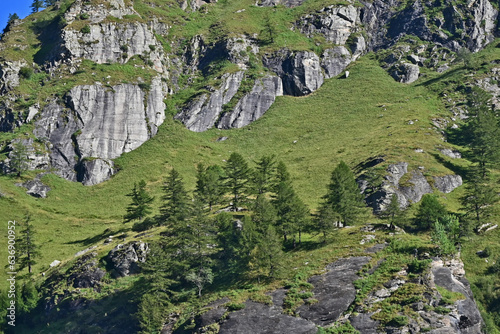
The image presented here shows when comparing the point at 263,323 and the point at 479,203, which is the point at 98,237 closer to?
the point at 263,323

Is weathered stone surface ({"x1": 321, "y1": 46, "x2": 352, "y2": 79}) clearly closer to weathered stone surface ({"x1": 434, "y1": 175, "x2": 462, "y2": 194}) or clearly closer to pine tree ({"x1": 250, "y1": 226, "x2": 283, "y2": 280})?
weathered stone surface ({"x1": 434, "y1": 175, "x2": 462, "y2": 194})

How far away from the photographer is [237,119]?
133875 millimetres

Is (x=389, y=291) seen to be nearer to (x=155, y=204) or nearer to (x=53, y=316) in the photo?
(x=53, y=316)

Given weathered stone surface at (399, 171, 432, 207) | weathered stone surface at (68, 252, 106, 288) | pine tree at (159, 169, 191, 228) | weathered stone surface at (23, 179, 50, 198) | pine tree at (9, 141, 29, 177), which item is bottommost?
weathered stone surface at (68, 252, 106, 288)

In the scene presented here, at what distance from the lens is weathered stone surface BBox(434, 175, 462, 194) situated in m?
77.5

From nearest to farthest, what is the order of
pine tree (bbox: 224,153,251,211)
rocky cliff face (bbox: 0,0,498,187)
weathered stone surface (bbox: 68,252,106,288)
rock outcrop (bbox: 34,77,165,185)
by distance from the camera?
weathered stone surface (bbox: 68,252,106,288) → pine tree (bbox: 224,153,251,211) → rock outcrop (bbox: 34,77,165,185) → rocky cliff face (bbox: 0,0,498,187)

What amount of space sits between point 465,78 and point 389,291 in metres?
114

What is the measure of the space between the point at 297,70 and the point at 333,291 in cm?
11966

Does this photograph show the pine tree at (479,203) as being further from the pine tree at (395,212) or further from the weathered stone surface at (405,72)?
the weathered stone surface at (405,72)

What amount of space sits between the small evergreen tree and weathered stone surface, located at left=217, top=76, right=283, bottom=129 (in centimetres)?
8175

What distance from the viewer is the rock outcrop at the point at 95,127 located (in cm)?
10744

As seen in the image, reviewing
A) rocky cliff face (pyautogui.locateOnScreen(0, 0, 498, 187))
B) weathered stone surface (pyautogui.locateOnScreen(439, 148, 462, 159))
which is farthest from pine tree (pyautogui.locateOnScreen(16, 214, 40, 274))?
weathered stone surface (pyautogui.locateOnScreen(439, 148, 462, 159))

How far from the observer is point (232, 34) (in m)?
163

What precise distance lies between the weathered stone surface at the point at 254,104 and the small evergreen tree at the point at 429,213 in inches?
3219
